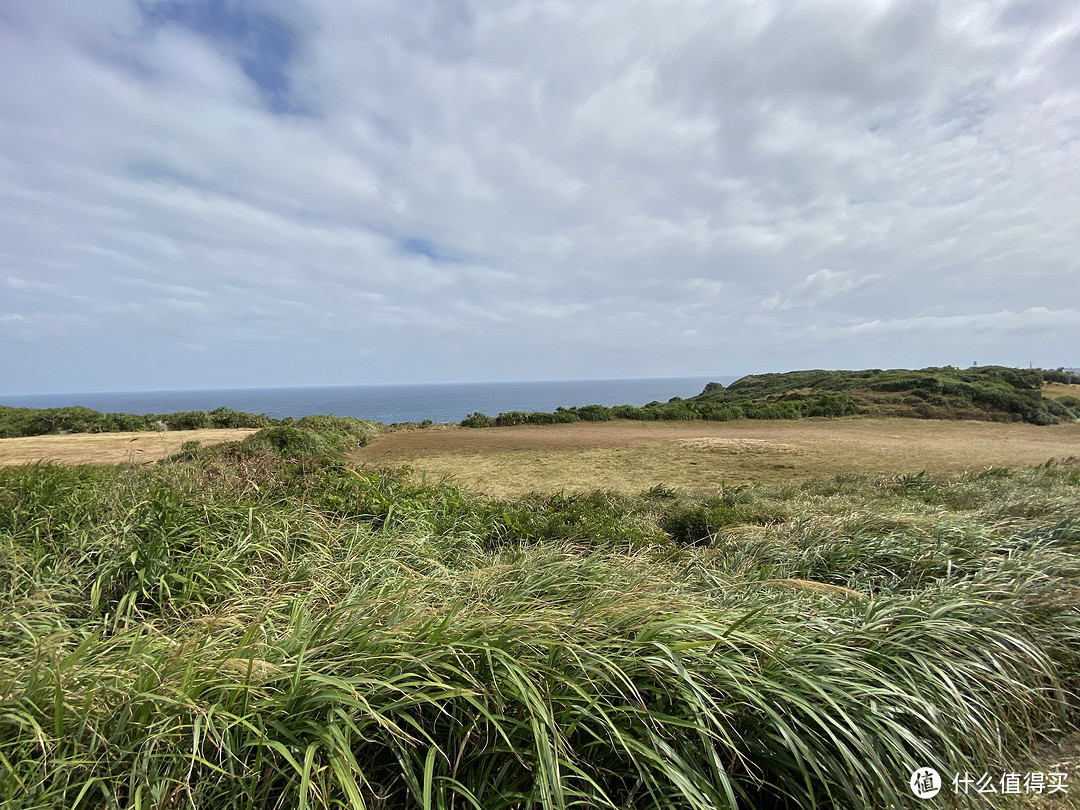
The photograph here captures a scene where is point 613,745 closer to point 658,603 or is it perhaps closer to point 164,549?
point 658,603

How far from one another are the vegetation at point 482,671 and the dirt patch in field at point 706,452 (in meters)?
5.60

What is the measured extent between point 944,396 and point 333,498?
2923 centimetres

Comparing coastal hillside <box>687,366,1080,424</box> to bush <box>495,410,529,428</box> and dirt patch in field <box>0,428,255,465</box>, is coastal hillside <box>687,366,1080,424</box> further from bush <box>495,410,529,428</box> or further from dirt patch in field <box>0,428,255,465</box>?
dirt patch in field <box>0,428,255,465</box>

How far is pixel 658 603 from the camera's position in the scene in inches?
85.1

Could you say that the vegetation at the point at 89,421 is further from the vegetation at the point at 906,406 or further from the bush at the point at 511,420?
the vegetation at the point at 906,406

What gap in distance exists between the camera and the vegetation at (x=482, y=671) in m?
1.47

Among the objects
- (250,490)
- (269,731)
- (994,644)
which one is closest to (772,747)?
(994,644)

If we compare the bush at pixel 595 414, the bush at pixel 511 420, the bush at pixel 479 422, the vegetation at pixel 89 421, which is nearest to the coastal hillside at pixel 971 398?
the bush at pixel 595 414

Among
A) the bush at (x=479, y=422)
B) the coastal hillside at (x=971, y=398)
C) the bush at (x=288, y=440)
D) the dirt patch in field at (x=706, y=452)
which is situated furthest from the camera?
the bush at (x=479, y=422)

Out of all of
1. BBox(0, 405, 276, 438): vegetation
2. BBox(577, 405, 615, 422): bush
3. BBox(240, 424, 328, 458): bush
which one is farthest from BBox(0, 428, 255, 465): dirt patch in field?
BBox(577, 405, 615, 422): bush

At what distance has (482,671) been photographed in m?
1.80

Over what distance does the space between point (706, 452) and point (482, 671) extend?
44.5 ft

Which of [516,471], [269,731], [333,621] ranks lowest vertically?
[516,471]

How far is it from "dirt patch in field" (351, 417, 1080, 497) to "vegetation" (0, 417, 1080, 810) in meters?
5.60
